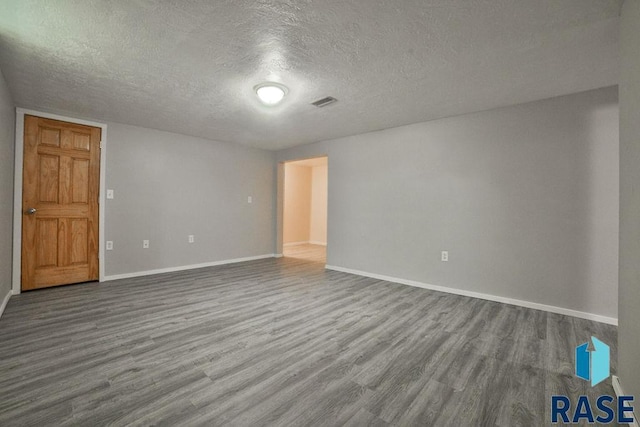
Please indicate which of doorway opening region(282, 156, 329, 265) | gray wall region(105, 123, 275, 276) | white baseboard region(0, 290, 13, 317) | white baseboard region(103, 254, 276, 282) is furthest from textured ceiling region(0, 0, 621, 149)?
doorway opening region(282, 156, 329, 265)

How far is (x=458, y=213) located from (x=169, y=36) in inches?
137

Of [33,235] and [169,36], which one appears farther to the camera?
[33,235]

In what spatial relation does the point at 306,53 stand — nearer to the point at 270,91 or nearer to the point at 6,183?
the point at 270,91

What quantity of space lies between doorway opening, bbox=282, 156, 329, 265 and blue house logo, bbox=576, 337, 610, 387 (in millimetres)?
5811

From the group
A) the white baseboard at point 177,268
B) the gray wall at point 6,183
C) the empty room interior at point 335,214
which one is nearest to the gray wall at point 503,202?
the empty room interior at point 335,214

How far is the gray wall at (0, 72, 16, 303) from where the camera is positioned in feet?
8.37

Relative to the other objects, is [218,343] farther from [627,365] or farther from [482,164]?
[482,164]

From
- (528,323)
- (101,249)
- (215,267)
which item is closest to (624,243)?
(528,323)

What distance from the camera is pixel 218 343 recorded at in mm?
2080

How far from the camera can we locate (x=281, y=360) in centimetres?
186

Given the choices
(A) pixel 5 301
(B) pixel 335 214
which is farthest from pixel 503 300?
(A) pixel 5 301

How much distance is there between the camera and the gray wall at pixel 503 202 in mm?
2625

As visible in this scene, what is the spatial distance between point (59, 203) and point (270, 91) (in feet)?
10.7

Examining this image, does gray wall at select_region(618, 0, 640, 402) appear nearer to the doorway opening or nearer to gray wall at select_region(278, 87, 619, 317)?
gray wall at select_region(278, 87, 619, 317)
